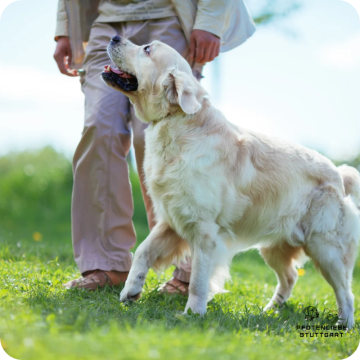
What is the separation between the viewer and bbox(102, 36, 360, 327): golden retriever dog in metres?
3.09

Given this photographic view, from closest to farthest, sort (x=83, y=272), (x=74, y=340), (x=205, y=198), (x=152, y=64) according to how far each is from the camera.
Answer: (x=74, y=340) → (x=205, y=198) → (x=152, y=64) → (x=83, y=272)

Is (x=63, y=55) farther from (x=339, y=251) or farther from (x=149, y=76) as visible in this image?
(x=339, y=251)

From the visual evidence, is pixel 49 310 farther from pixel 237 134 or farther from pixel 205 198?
pixel 237 134

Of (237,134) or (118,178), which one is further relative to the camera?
(118,178)

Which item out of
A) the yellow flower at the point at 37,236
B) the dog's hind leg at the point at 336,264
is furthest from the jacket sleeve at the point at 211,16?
the yellow flower at the point at 37,236

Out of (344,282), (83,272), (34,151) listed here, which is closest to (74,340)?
(83,272)

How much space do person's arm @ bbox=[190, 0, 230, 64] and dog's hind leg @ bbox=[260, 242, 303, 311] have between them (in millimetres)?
1700

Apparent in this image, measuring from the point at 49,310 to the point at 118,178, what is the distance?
1.38 metres

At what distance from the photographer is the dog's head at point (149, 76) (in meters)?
3.24

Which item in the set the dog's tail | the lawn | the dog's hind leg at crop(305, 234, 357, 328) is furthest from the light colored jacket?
the lawn

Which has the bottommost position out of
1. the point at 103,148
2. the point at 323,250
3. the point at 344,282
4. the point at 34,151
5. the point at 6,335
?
the point at 34,151

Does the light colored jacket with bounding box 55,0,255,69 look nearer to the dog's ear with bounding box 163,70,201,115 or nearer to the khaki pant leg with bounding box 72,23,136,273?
the khaki pant leg with bounding box 72,23,136,273

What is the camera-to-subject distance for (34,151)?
10.1 metres

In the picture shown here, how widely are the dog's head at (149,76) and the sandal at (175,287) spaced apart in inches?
52.0
